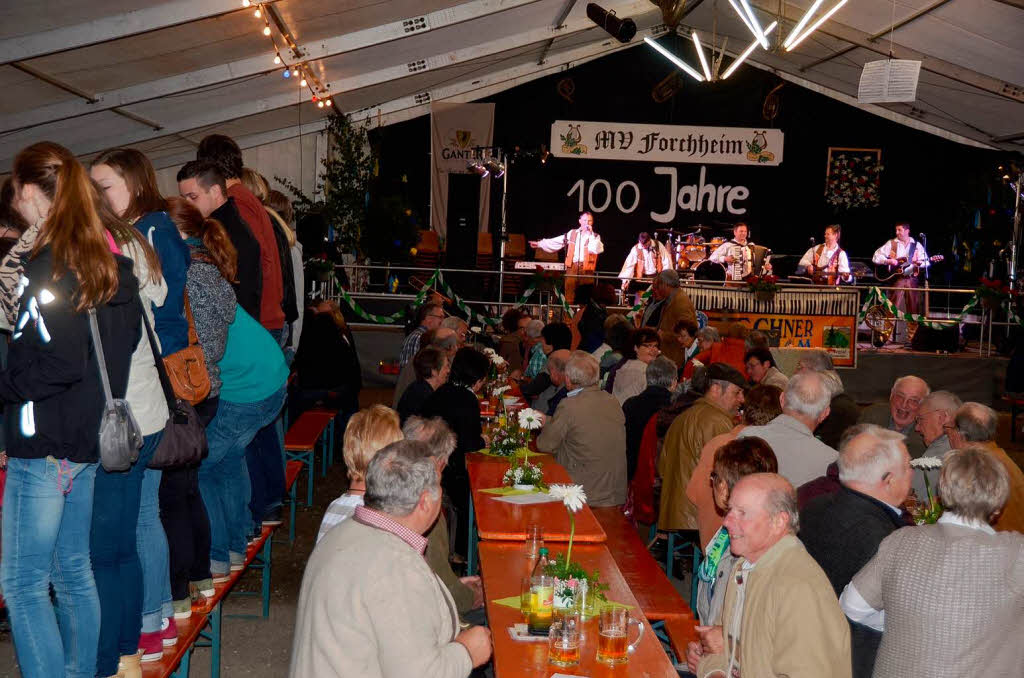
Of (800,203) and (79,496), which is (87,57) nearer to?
(79,496)

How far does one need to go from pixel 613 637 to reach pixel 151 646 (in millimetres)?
1436

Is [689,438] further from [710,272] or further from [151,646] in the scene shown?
[710,272]

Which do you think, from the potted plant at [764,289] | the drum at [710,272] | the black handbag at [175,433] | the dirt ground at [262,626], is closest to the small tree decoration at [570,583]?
the black handbag at [175,433]

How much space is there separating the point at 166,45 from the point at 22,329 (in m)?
7.86

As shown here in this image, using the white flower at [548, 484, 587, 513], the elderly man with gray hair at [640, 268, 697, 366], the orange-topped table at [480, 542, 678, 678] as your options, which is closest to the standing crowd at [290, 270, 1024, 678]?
the orange-topped table at [480, 542, 678, 678]

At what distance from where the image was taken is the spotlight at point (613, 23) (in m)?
12.9

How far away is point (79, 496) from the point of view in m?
2.69

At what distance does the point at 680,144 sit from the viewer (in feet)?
60.4

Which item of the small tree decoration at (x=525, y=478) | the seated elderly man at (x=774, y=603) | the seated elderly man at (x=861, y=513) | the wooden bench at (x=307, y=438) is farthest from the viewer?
the wooden bench at (x=307, y=438)

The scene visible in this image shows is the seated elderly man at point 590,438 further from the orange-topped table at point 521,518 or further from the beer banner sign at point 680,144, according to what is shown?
the beer banner sign at point 680,144

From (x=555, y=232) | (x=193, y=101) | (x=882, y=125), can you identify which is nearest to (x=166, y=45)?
(x=193, y=101)

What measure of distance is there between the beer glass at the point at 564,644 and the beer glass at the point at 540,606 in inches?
5.4

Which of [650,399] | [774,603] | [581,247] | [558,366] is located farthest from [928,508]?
[581,247]

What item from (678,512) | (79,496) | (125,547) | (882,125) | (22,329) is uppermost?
(882,125)
